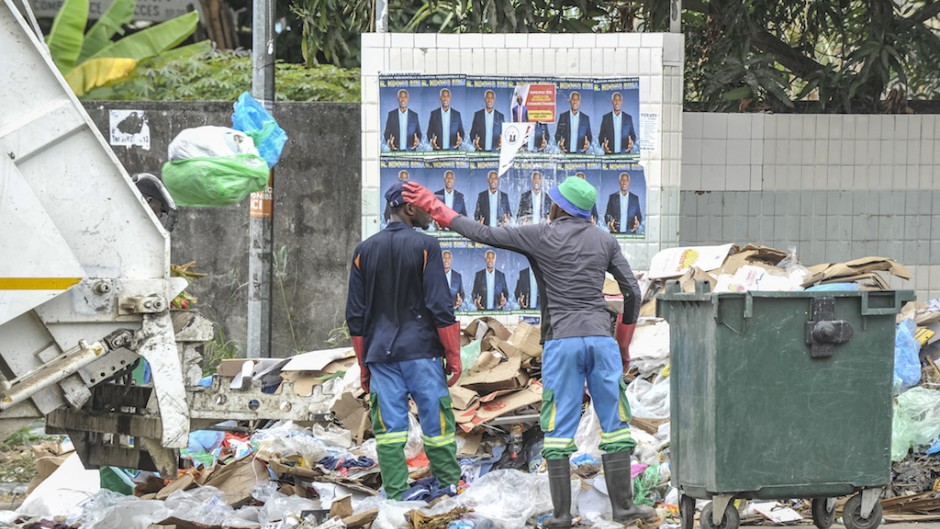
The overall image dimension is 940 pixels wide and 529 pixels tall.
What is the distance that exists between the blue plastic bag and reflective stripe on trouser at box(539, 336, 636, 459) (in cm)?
178

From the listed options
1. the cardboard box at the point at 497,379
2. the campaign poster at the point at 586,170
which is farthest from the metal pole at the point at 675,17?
the cardboard box at the point at 497,379

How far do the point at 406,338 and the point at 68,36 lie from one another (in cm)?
815

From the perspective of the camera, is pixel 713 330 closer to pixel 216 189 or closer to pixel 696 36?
pixel 216 189

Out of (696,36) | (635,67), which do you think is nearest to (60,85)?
(635,67)

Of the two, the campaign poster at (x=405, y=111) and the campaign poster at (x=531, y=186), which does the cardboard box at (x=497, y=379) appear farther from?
the campaign poster at (x=405, y=111)

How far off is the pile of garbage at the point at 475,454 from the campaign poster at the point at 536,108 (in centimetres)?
119

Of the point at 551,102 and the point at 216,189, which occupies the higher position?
the point at 551,102

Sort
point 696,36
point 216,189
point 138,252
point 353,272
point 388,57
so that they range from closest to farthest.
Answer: point 138,252, point 216,189, point 353,272, point 388,57, point 696,36

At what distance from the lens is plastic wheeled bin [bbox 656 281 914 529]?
613 cm

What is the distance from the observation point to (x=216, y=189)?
21.4 ft

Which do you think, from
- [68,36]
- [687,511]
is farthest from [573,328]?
[68,36]

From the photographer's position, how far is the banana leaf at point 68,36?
13627 millimetres

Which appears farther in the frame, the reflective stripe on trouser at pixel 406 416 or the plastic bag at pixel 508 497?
the reflective stripe on trouser at pixel 406 416

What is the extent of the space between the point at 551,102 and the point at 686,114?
1261 millimetres
